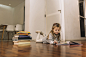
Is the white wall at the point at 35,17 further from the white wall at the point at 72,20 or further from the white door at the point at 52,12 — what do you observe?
the white wall at the point at 72,20

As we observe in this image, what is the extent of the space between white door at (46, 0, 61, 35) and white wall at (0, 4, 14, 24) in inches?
199

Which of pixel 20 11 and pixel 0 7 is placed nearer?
pixel 20 11

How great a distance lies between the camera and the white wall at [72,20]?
12.0ft

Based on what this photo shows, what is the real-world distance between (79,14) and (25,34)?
110 inches

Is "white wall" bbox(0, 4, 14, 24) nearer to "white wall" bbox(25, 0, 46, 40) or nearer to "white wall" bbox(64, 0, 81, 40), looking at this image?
"white wall" bbox(25, 0, 46, 40)

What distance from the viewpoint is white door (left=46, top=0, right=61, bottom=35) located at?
3.75 m

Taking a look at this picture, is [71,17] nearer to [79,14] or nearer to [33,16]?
[79,14]

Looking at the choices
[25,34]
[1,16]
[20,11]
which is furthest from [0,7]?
[25,34]

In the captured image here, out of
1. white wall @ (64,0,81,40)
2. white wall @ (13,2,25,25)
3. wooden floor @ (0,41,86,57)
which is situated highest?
white wall @ (13,2,25,25)

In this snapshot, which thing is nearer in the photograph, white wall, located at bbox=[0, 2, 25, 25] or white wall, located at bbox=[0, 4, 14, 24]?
white wall, located at bbox=[0, 2, 25, 25]

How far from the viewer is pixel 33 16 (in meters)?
4.58

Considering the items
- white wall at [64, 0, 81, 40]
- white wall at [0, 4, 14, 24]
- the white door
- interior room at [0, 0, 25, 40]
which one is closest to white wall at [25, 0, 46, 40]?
the white door

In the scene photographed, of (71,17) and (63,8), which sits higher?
(63,8)

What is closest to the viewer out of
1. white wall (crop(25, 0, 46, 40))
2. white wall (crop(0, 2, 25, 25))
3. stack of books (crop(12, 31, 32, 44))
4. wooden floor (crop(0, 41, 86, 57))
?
wooden floor (crop(0, 41, 86, 57))
